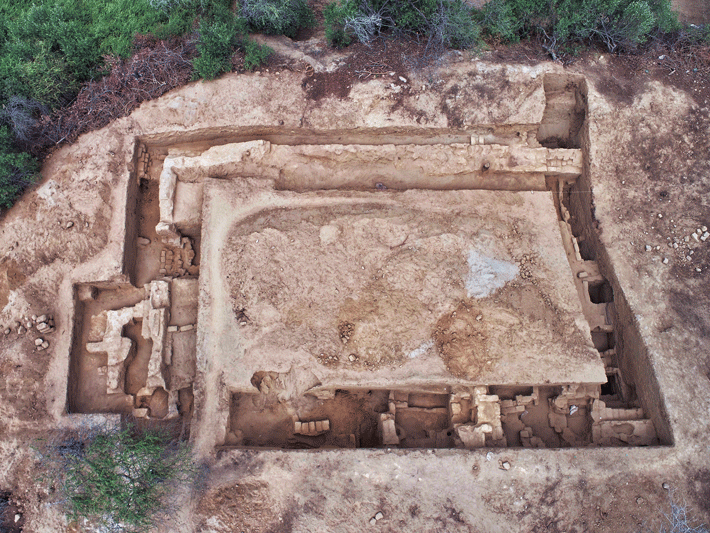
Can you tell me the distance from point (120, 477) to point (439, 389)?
13.0ft

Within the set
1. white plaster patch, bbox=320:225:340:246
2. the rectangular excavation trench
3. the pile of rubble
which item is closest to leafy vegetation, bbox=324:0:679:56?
the rectangular excavation trench

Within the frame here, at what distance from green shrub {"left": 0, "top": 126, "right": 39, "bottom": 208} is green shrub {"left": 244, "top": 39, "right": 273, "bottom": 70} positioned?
344cm

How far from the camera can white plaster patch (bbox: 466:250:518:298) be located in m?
5.66

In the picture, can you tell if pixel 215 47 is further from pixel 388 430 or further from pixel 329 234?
pixel 388 430

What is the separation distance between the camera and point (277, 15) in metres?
6.40

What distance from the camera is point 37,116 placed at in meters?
6.70

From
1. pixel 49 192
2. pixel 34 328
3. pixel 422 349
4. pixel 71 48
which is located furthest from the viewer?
pixel 71 48

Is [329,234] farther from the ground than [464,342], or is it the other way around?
[329,234]

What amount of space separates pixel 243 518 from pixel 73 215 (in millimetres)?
4621

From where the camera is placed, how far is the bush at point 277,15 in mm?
6461

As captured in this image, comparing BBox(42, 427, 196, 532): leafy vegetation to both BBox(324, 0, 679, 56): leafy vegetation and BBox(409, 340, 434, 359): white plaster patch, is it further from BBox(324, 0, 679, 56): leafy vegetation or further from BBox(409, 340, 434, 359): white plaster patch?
BBox(324, 0, 679, 56): leafy vegetation

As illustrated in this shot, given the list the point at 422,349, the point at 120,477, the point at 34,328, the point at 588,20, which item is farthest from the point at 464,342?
the point at 34,328

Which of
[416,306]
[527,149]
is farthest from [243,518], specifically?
[527,149]

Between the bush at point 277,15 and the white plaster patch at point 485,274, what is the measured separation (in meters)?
4.51
